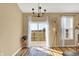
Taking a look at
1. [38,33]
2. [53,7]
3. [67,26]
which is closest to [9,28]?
[38,33]

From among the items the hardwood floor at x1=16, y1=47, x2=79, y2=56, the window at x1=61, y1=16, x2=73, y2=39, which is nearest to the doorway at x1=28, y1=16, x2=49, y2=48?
the hardwood floor at x1=16, y1=47, x2=79, y2=56

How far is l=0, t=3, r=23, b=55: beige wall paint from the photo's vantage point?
1.64m

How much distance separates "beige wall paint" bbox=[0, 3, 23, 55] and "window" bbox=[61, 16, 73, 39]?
623mm

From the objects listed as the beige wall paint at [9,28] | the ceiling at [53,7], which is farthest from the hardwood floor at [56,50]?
the ceiling at [53,7]

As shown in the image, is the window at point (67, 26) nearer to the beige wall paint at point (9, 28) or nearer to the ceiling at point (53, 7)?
the ceiling at point (53, 7)

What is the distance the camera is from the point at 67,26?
5.61 feet

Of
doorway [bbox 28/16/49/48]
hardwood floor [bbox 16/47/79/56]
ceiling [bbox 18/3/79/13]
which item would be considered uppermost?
ceiling [bbox 18/3/79/13]

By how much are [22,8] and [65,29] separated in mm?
699

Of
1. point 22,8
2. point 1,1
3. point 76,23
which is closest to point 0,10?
point 1,1

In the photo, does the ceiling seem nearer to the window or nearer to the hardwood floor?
the window

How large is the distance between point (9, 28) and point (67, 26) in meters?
0.83

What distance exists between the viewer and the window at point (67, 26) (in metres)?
1.71

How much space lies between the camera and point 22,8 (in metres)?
1.70

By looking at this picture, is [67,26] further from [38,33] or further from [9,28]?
[9,28]
